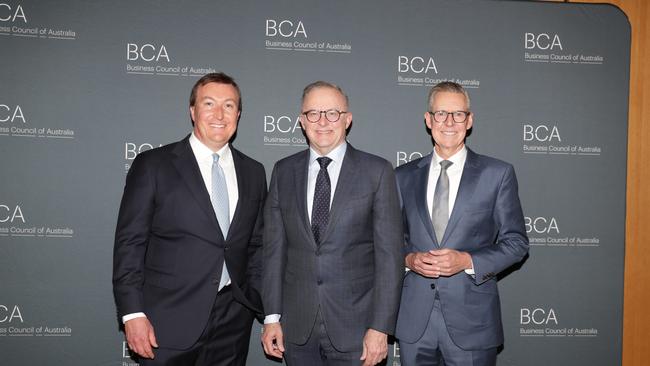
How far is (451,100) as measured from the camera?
2.47 m

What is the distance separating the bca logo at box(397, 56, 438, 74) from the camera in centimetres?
342

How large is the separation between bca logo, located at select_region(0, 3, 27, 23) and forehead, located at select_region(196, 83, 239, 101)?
68.0 inches

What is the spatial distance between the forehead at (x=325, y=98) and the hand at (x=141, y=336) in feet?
4.28

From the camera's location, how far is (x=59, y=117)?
10.6 ft

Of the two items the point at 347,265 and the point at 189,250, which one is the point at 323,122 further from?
the point at 189,250

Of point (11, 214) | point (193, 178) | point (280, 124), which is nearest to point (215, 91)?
point (193, 178)

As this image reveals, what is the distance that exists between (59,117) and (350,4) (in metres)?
2.17

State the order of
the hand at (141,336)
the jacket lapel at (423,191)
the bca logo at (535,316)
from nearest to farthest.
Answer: the hand at (141,336) < the jacket lapel at (423,191) < the bca logo at (535,316)

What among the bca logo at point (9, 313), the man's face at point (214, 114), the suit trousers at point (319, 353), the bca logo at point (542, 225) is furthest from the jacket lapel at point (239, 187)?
the bca logo at point (542, 225)

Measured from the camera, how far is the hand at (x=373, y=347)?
2.19 m

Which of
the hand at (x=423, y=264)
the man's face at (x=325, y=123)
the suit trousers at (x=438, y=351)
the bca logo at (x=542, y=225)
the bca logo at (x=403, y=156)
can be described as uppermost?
the man's face at (x=325, y=123)

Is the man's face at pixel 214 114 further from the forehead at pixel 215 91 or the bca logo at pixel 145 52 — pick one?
the bca logo at pixel 145 52

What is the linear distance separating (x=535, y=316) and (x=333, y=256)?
203cm

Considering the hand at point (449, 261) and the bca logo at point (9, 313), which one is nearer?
the hand at point (449, 261)
